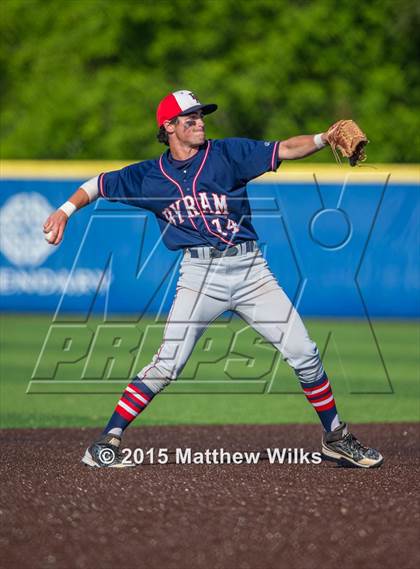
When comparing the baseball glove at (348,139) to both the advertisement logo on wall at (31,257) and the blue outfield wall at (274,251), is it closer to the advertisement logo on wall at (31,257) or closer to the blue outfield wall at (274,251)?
the blue outfield wall at (274,251)

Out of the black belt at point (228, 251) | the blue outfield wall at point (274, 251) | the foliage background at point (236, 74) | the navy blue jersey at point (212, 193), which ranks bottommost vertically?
the blue outfield wall at point (274, 251)

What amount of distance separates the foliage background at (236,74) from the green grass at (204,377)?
8155 mm

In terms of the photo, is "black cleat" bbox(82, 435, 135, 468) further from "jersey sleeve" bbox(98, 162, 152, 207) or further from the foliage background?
the foliage background

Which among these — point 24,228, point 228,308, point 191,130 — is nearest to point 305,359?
point 228,308

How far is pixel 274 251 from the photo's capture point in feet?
54.5

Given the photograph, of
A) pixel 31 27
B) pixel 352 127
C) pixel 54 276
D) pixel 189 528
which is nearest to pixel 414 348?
pixel 54 276

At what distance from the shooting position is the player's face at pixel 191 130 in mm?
5844

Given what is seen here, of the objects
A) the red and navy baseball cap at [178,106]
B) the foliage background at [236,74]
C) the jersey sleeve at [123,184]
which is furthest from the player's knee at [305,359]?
the foliage background at [236,74]

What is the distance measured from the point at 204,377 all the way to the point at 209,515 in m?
6.35

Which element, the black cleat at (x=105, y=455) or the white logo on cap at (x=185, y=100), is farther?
the white logo on cap at (x=185, y=100)

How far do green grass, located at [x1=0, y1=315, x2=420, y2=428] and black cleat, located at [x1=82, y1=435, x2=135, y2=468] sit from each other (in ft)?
7.93

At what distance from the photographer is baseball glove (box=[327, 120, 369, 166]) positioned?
17.7 feet

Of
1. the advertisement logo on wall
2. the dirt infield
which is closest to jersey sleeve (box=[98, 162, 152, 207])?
the dirt infield

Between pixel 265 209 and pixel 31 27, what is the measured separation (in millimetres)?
13259
